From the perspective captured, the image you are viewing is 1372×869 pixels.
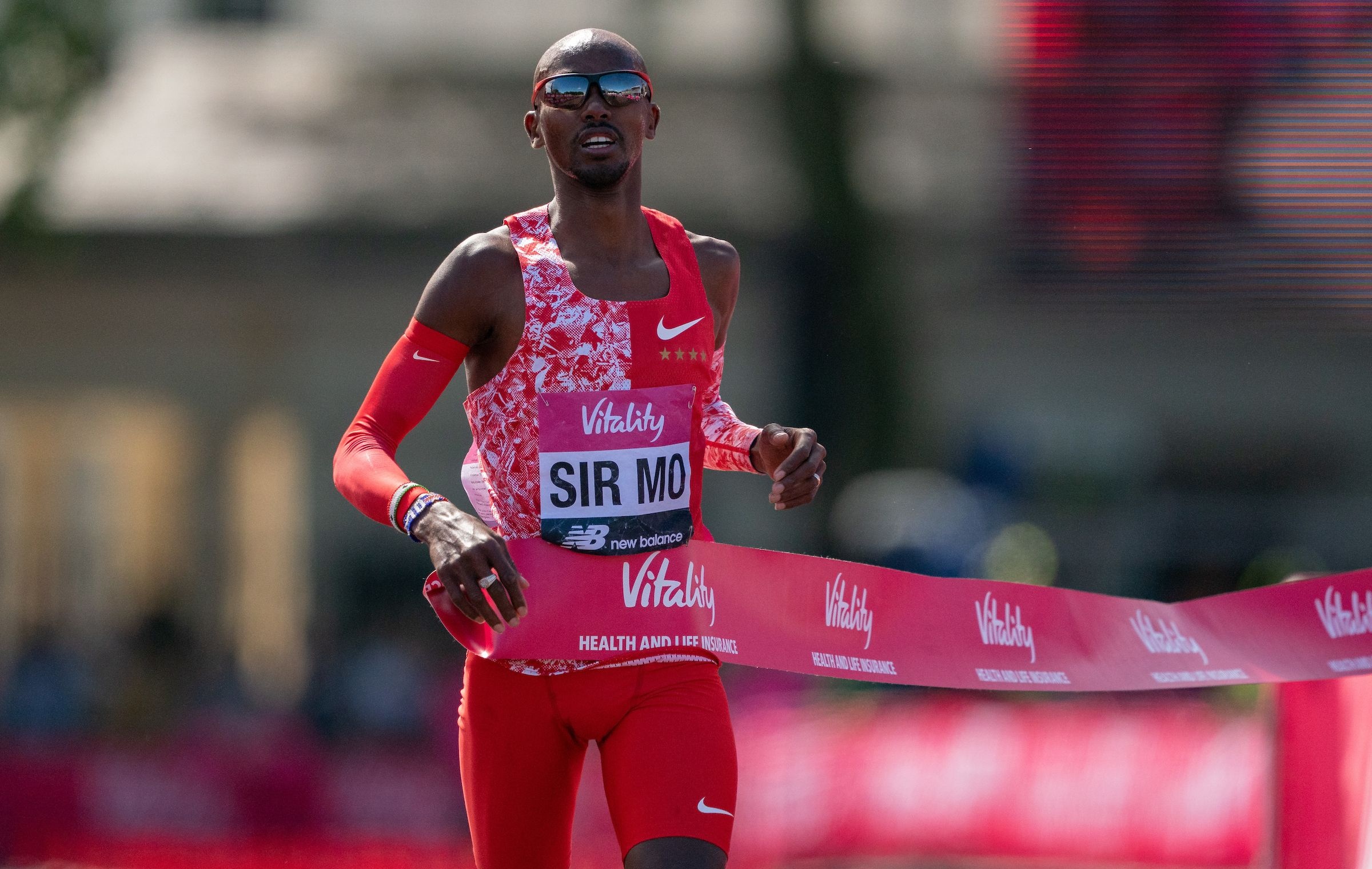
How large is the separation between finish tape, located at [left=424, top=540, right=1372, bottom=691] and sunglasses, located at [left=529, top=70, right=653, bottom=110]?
81cm

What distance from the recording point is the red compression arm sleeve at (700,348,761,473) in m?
3.19

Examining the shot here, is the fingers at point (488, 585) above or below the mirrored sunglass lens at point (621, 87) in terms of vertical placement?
below

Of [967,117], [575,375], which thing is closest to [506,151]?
[967,117]

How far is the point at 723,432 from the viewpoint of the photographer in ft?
10.6

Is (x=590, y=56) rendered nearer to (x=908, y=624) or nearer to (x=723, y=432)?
(x=723, y=432)

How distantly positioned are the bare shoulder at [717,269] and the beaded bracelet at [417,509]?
2.58ft

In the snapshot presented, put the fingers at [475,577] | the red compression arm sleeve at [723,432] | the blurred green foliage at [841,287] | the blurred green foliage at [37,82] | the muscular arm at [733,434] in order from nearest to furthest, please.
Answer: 1. the fingers at [475,577]
2. the muscular arm at [733,434]
3. the red compression arm sleeve at [723,432]
4. the blurred green foliage at [841,287]
5. the blurred green foliage at [37,82]


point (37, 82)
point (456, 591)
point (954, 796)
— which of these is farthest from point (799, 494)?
point (37, 82)

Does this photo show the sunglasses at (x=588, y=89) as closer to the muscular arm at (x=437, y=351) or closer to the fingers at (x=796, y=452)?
the muscular arm at (x=437, y=351)

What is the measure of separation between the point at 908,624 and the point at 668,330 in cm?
98

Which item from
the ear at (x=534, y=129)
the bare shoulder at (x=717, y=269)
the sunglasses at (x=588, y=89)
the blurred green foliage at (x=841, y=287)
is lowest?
the bare shoulder at (x=717, y=269)

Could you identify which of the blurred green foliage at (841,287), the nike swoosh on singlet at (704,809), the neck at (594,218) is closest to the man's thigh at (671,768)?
the nike swoosh on singlet at (704,809)

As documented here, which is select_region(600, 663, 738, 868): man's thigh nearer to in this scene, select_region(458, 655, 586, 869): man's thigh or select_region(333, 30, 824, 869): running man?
select_region(333, 30, 824, 869): running man

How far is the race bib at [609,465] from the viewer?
2939 millimetres
